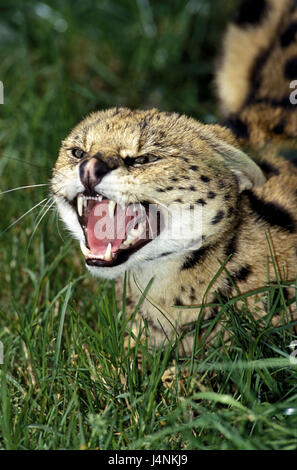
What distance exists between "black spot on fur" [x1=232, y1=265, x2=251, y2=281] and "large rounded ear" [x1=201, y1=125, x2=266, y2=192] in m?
0.36

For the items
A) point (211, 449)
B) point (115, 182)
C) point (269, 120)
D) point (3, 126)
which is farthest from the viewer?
point (3, 126)

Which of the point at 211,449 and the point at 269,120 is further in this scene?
the point at 269,120

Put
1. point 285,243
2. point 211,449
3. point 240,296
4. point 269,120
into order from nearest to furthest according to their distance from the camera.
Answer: point 211,449 → point 240,296 → point 285,243 → point 269,120

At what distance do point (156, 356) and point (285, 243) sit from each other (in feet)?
2.61

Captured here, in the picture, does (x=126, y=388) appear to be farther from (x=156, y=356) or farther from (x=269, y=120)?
(x=269, y=120)

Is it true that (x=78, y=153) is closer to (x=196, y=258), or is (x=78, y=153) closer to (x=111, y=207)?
(x=111, y=207)

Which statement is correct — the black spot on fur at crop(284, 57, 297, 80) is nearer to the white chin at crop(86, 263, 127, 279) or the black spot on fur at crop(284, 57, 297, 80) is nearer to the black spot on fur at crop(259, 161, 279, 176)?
the black spot on fur at crop(259, 161, 279, 176)

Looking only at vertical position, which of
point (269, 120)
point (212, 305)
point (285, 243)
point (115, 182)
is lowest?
point (212, 305)

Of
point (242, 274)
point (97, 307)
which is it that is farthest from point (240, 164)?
point (97, 307)

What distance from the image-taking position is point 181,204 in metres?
2.90

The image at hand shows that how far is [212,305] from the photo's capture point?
304cm

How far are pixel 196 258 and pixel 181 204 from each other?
291 mm

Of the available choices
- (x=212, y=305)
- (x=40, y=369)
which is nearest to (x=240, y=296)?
(x=212, y=305)

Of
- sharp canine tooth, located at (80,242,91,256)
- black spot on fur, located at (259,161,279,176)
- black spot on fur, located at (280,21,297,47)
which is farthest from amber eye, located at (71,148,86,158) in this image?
black spot on fur, located at (280,21,297,47)
